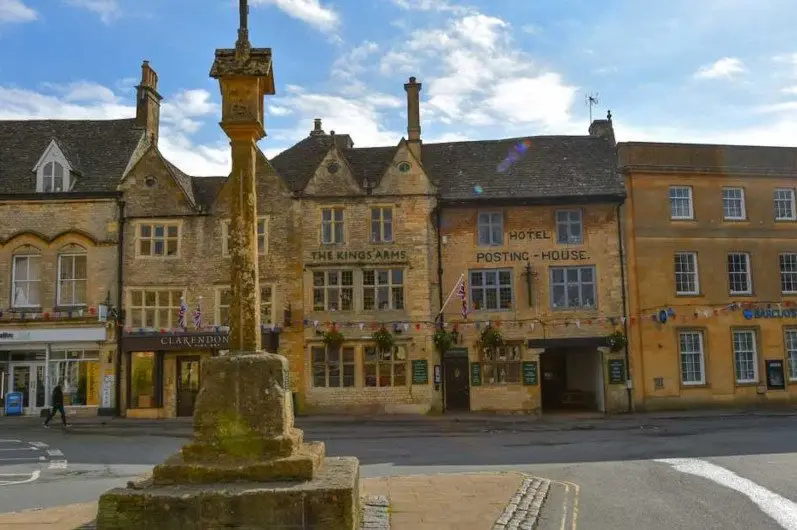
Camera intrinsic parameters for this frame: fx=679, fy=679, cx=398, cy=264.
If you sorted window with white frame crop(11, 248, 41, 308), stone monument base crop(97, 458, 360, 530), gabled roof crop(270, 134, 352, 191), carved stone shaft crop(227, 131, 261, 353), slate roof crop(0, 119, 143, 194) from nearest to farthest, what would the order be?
stone monument base crop(97, 458, 360, 530) → carved stone shaft crop(227, 131, 261, 353) → window with white frame crop(11, 248, 41, 308) → slate roof crop(0, 119, 143, 194) → gabled roof crop(270, 134, 352, 191)

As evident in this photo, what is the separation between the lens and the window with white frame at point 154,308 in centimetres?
2666

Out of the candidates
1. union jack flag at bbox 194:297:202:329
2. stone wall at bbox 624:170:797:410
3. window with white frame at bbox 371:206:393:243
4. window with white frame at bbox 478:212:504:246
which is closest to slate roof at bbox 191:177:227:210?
union jack flag at bbox 194:297:202:329

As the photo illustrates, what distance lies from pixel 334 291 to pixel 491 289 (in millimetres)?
6149

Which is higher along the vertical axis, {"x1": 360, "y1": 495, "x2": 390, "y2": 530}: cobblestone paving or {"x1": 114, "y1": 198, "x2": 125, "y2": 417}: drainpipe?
{"x1": 114, "y1": 198, "x2": 125, "y2": 417}: drainpipe

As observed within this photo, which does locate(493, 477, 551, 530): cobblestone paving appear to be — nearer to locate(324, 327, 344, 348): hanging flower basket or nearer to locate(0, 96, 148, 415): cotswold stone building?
locate(324, 327, 344, 348): hanging flower basket

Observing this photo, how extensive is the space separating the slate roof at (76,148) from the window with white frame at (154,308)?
4.57 metres

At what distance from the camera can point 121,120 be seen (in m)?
30.7

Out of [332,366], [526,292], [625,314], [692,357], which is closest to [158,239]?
[332,366]

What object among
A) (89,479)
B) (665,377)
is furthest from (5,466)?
(665,377)

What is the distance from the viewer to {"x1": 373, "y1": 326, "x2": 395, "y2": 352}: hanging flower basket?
2552 cm

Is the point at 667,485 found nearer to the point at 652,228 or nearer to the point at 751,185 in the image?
the point at 652,228

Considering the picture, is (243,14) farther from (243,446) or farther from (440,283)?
(440,283)

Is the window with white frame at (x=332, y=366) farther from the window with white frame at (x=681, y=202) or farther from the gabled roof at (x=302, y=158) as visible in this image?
the window with white frame at (x=681, y=202)

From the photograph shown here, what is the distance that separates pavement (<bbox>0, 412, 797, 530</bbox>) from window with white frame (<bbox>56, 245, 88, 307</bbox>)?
522 centimetres
